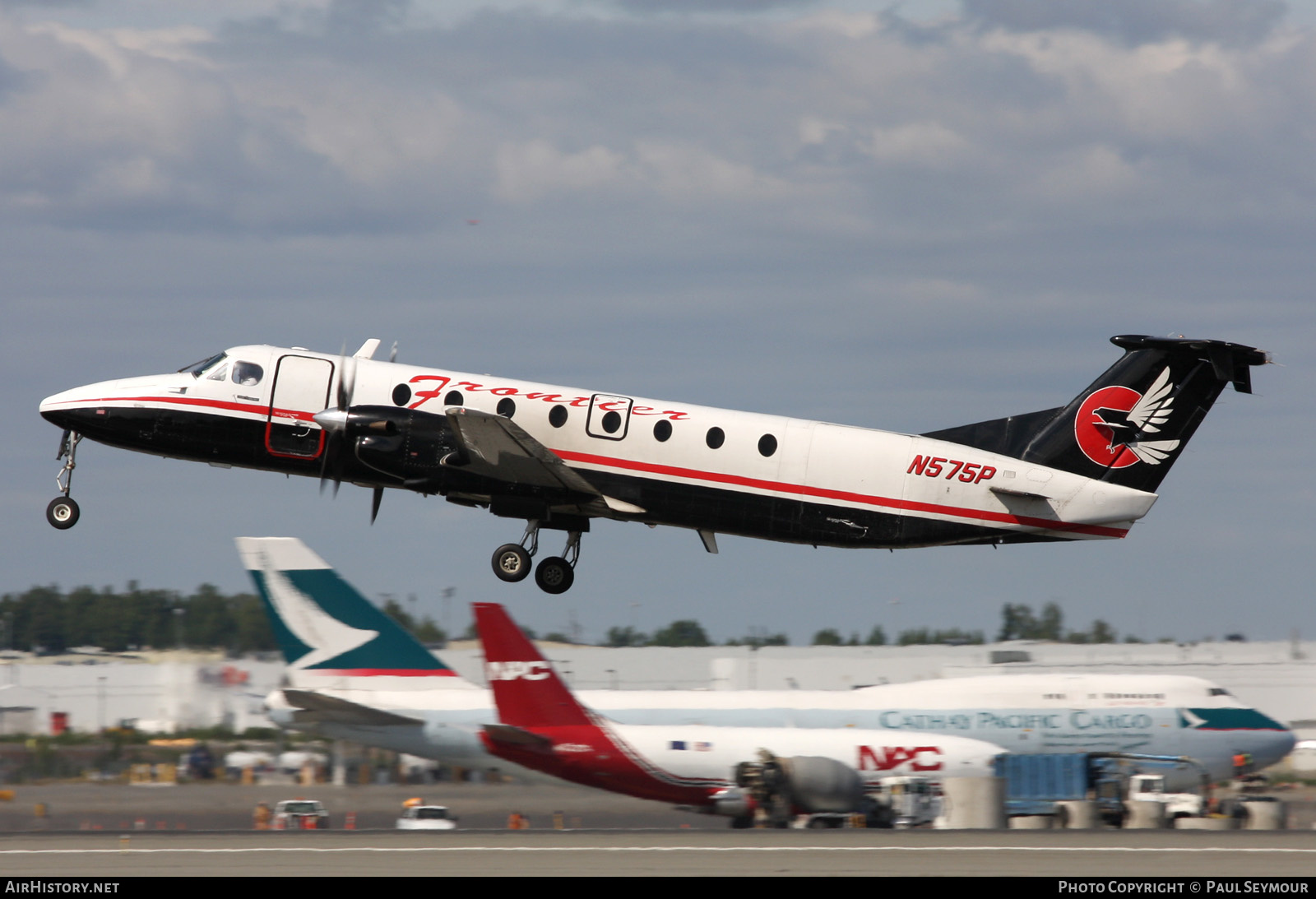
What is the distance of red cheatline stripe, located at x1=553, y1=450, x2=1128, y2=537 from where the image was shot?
2944 centimetres

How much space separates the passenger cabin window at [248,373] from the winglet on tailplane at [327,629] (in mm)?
11369

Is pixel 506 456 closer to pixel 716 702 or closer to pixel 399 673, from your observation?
pixel 399 673

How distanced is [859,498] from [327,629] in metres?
18.0

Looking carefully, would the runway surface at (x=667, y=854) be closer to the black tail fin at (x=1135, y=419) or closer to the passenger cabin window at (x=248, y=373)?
the black tail fin at (x=1135, y=419)

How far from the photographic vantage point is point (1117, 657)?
252ft

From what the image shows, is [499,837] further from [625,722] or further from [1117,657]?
[1117,657]

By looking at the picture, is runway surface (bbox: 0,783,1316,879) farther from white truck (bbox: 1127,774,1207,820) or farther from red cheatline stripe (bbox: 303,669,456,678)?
red cheatline stripe (bbox: 303,669,456,678)

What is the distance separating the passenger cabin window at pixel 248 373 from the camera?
1206 inches

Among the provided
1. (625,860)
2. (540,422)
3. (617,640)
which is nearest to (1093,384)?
(540,422)

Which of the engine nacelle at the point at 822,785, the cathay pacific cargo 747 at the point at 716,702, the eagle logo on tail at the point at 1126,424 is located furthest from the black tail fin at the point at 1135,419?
the cathay pacific cargo 747 at the point at 716,702

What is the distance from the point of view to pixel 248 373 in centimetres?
3069

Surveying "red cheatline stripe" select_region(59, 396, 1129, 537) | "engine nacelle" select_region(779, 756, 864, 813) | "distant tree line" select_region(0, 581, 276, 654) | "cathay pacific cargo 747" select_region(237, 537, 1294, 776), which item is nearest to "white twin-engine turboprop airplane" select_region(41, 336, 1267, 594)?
"red cheatline stripe" select_region(59, 396, 1129, 537)

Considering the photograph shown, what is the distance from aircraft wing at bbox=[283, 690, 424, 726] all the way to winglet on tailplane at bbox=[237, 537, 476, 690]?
168cm
